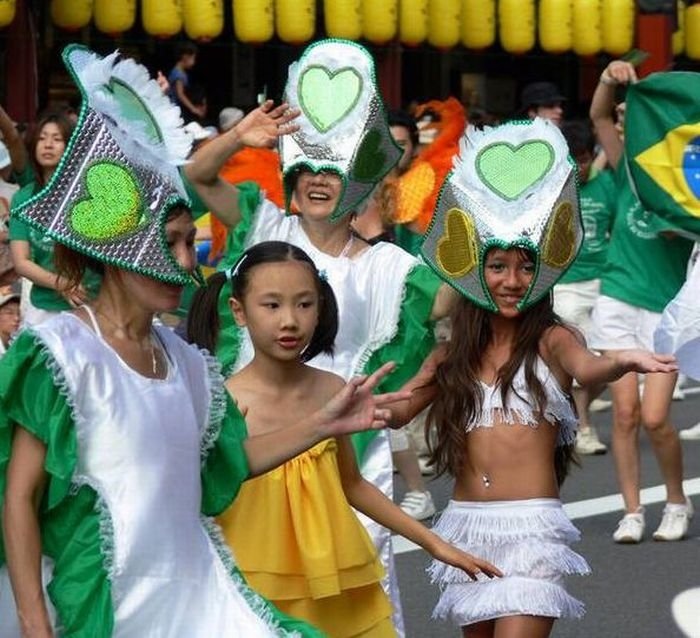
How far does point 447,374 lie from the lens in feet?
17.9

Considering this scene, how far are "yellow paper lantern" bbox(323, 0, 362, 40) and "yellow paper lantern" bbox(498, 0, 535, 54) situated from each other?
5.85ft

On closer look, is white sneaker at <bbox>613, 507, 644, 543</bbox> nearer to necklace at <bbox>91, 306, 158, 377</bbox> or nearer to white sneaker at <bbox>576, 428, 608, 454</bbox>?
white sneaker at <bbox>576, 428, 608, 454</bbox>

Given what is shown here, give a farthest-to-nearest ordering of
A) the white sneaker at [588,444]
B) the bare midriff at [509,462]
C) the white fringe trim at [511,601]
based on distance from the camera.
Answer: the white sneaker at [588,444], the bare midriff at [509,462], the white fringe trim at [511,601]

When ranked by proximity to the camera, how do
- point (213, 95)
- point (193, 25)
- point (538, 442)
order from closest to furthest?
point (538, 442), point (193, 25), point (213, 95)

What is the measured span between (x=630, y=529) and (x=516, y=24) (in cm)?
1269

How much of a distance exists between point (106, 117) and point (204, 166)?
2.27m

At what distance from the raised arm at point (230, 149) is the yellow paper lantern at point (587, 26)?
1470cm

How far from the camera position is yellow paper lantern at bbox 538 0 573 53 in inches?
821

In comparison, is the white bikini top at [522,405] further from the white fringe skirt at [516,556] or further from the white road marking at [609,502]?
the white road marking at [609,502]

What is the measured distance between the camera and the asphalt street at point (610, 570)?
745 cm

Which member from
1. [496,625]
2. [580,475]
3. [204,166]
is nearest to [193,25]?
[580,475]

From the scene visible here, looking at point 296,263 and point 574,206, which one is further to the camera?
point 574,206

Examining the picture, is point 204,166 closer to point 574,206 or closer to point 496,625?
point 574,206

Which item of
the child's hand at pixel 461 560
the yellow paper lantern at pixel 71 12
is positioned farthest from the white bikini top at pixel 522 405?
the yellow paper lantern at pixel 71 12
